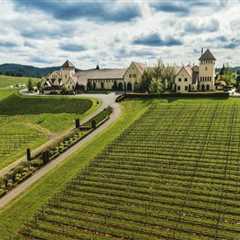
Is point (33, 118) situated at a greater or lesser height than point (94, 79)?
lesser

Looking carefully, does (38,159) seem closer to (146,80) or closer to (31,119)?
(31,119)

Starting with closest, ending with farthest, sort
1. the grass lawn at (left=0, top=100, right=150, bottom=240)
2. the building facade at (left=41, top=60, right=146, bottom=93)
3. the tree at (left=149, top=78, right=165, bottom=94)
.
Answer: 1. the grass lawn at (left=0, top=100, right=150, bottom=240)
2. the tree at (left=149, top=78, right=165, bottom=94)
3. the building facade at (left=41, top=60, right=146, bottom=93)

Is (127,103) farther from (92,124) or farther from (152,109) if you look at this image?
(92,124)

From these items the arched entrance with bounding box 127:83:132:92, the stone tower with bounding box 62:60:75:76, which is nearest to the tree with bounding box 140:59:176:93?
the arched entrance with bounding box 127:83:132:92

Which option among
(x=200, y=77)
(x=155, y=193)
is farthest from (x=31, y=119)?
(x=155, y=193)

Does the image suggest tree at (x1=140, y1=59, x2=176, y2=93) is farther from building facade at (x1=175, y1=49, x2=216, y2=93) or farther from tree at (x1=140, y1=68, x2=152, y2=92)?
building facade at (x1=175, y1=49, x2=216, y2=93)

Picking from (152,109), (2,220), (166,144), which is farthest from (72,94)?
(2,220)
